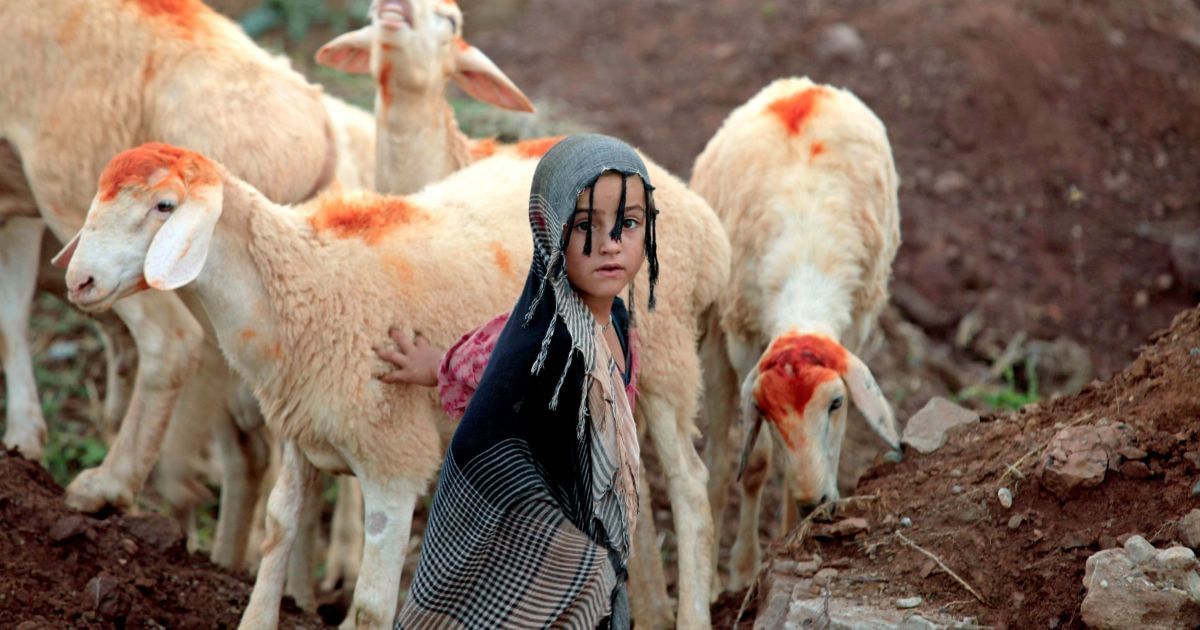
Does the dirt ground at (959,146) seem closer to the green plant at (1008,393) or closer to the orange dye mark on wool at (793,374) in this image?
the green plant at (1008,393)

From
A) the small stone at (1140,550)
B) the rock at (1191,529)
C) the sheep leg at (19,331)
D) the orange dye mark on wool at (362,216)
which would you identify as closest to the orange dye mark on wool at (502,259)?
the orange dye mark on wool at (362,216)

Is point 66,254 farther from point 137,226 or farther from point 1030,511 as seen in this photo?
point 1030,511

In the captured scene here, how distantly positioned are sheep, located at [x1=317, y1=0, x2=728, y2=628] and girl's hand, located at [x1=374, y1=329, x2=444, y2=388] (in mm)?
1006

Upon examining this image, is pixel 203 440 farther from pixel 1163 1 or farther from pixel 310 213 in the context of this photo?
pixel 1163 1

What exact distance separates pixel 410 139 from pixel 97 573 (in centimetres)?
249

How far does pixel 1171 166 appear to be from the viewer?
1231cm

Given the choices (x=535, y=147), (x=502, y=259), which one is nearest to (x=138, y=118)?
(x=535, y=147)

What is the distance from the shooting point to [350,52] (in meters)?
7.58

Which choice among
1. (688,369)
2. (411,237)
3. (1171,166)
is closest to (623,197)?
(411,237)

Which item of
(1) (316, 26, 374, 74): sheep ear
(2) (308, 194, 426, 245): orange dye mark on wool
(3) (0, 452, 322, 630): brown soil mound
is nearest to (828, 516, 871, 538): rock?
(2) (308, 194, 426, 245): orange dye mark on wool

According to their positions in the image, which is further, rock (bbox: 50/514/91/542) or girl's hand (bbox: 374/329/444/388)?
rock (bbox: 50/514/91/542)

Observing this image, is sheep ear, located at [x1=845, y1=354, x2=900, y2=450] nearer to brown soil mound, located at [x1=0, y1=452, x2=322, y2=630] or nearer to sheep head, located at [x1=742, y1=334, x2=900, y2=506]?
sheep head, located at [x1=742, y1=334, x2=900, y2=506]

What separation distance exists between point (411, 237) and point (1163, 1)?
1073 cm

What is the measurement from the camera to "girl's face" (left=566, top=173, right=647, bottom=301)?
3.98 metres
